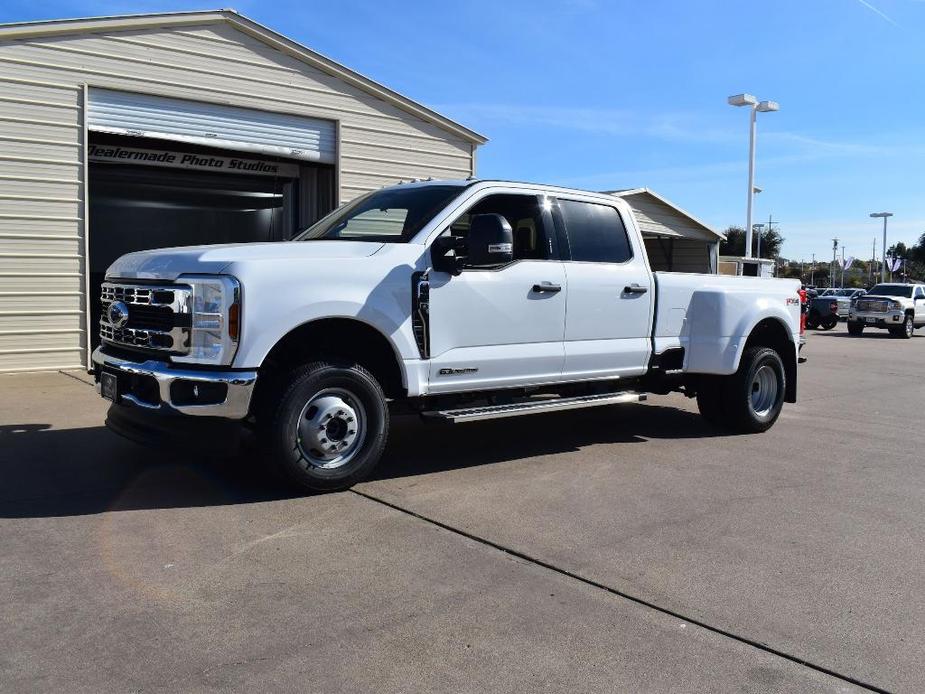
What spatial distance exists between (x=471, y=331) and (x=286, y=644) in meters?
2.94

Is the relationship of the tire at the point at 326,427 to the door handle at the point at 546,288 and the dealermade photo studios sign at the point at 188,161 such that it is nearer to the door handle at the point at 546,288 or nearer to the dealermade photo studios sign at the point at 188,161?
the door handle at the point at 546,288

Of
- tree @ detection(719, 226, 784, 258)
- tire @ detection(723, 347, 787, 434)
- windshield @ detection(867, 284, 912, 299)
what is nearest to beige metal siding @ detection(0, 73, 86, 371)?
tire @ detection(723, 347, 787, 434)

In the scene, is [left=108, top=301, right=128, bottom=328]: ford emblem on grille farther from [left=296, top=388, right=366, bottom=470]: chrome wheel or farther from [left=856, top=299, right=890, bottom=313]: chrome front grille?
[left=856, top=299, right=890, bottom=313]: chrome front grille

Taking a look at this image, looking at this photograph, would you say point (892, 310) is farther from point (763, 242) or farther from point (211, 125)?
point (763, 242)

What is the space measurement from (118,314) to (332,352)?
4.59 ft

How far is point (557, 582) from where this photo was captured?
13.2 ft

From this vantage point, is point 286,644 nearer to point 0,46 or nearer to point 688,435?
point 688,435

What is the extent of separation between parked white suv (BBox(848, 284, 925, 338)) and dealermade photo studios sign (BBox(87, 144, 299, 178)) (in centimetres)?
2127

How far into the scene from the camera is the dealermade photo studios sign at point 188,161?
1284cm

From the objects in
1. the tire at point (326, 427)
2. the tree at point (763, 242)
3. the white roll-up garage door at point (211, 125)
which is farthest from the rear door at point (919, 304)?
the tree at point (763, 242)

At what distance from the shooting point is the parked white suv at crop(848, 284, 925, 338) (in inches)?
1078

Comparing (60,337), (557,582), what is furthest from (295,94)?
(557,582)

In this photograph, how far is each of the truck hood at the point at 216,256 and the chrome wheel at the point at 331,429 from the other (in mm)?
879

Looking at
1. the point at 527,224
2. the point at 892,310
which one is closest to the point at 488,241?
the point at 527,224
